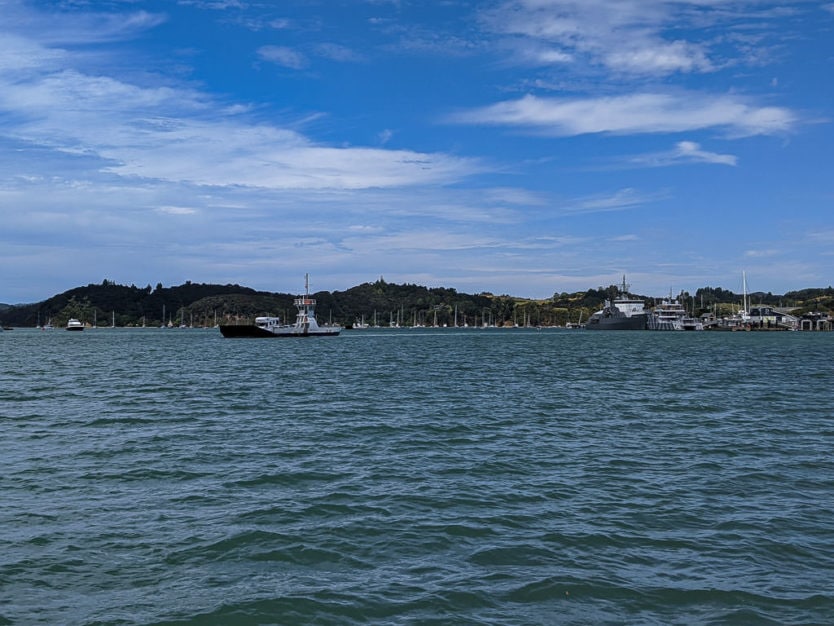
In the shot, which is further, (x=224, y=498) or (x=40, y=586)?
(x=224, y=498)

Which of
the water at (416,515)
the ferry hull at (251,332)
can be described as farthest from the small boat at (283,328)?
the water at (416,515)

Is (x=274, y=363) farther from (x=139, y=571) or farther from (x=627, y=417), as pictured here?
(x=139, y=571)

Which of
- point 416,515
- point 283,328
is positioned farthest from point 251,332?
point 416,515

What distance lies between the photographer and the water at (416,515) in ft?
33.2

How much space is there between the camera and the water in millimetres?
10133

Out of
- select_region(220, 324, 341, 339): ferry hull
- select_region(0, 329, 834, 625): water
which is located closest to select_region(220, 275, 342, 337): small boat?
select_region(220, 324, 341, 339): ferry hull

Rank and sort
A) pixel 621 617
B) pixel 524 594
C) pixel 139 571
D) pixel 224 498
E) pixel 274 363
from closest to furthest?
pixel 621 617 → pixel 524 594 → pixel 139 571 → pixel 224 498 → pixel 274 363

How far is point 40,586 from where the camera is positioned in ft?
34.9

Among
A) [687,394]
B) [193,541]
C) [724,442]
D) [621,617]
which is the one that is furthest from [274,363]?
[621,617]

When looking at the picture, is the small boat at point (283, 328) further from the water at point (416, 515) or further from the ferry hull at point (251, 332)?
the water at point (416, 515)

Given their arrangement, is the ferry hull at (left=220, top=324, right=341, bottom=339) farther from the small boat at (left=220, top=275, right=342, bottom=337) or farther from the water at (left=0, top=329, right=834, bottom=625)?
the water at (left=0, top=329, right=834, bottom=625)

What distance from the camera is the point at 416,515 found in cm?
1473

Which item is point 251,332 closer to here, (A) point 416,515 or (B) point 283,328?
(B) point 283,328

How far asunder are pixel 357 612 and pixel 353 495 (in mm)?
6802
